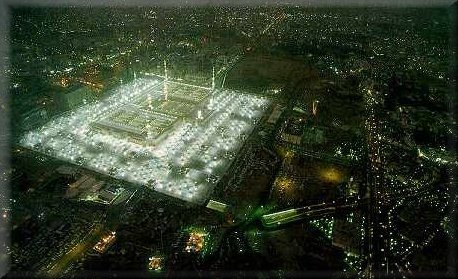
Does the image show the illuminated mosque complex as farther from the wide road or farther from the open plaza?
the wide road

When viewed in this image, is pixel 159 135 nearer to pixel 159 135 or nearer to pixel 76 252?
pixel 159 135

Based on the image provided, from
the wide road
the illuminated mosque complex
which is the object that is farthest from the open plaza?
the wide road

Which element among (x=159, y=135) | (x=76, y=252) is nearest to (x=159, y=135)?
(x=159, y=135)

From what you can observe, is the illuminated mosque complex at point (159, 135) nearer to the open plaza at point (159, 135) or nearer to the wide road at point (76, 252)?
the open plaza at point (159, 135)

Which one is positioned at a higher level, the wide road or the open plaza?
the open plaza

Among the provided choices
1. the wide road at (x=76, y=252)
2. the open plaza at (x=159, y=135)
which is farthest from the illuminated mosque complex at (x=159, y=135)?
the wide road at (x=76, y=252)

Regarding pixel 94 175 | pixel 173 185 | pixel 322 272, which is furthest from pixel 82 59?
pixel 322 272
